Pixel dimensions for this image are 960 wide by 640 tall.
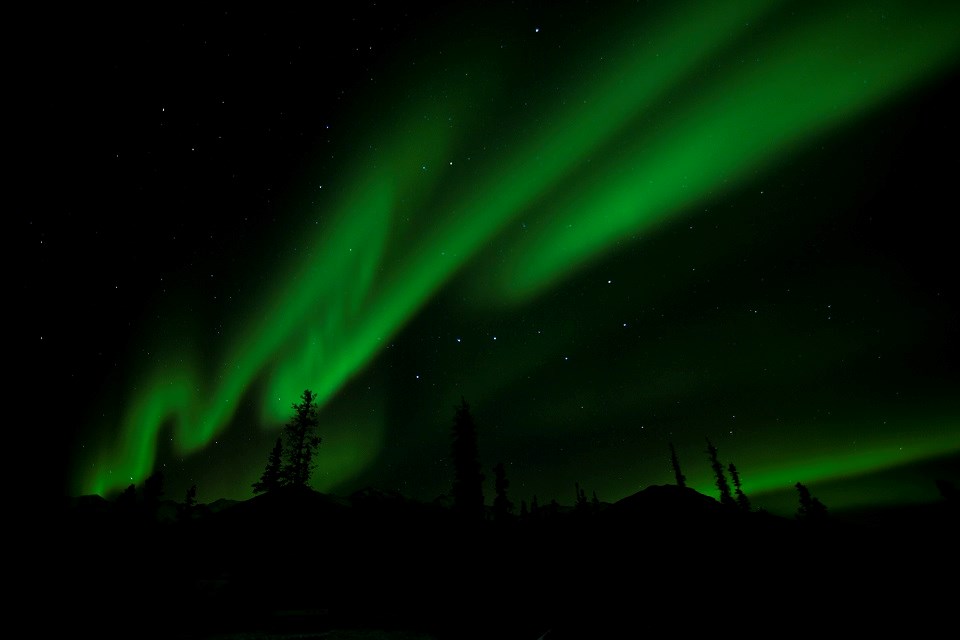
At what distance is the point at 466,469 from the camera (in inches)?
1693

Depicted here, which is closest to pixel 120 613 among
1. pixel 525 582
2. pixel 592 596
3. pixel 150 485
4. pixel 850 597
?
pixel 525 582

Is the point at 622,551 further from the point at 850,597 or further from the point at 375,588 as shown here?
the point at 375,588

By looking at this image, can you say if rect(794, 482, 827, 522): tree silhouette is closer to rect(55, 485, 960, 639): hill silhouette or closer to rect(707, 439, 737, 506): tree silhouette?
rect(707, 439, 737, 506): tree silhouette

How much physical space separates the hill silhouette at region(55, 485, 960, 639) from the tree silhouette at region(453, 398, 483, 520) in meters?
6.16

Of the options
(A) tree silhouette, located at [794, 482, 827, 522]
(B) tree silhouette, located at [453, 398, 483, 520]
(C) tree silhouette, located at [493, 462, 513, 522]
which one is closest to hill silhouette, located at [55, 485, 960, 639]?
(B) tree silhouette, located at [453, 398, 483, 520]

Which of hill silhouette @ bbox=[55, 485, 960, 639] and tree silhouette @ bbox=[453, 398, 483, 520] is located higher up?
tree silhouette @ bbox=[453, 398, 483, 520]

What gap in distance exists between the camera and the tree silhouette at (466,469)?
135 feet

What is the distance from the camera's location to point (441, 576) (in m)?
26.8

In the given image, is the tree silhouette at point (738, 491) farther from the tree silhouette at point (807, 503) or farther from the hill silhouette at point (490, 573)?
the hill silhouette at point (490, 573)

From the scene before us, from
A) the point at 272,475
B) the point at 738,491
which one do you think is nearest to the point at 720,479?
the point at 738,491

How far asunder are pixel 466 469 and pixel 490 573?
56.2 ft

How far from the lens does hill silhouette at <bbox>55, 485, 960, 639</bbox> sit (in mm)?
12094

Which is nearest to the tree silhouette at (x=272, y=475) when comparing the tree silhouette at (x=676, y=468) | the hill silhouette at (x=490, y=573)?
the hill silhouette at (x=490, y=573)

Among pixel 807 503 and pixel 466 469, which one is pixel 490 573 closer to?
pixel 466 469
